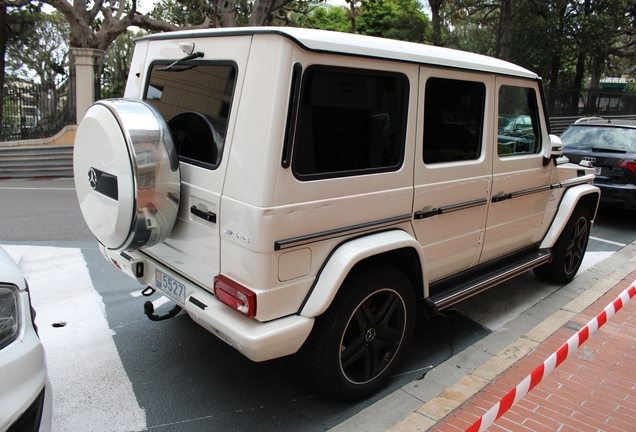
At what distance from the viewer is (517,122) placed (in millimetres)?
4320

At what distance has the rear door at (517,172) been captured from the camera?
160 inches

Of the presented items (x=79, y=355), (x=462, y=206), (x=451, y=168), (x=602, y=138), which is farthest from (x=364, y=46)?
(x=602, y=138)

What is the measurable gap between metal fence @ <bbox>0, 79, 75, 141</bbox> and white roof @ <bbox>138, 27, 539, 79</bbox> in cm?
1164

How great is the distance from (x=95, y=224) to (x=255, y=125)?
49.6 inches

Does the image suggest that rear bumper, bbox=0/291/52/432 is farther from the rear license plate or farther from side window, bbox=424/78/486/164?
side window, bbox=424/78/486/164

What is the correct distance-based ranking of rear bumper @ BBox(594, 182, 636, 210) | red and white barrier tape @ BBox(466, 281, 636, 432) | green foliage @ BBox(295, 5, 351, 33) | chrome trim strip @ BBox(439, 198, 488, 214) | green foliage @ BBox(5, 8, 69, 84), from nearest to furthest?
red and white barrier tape @ BBox(466, 281, 636, 432) → chrome trim strip @ BBox(439, 198, 488, 214) → rear bumper @ BBox(594, 182, 636, 210) → green foliage @ BBox(5, 8, 69, 84) → green foliage @ BBox(295, 5, 351, 33)

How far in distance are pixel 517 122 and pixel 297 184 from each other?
→ 2.52 meters

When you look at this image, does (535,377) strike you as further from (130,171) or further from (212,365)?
(130,171)

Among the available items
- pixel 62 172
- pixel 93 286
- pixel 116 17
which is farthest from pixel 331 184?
pixel 116 17

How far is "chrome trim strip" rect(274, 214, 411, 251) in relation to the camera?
8.71 ft

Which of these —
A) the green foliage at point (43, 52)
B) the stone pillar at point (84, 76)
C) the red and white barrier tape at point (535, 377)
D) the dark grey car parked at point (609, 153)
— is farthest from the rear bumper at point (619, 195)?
the green foliage at point (43, 52)

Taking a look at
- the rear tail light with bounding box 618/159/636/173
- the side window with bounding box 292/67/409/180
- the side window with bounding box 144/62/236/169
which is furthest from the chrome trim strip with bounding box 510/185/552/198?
the rear tail light with bounding box 618/159/636/173

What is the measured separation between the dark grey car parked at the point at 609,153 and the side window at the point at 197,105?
6.74 metres

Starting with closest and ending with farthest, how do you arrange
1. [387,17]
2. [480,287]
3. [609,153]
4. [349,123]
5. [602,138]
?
[349,123] → [480,287] → [609,153] → [602,138] → [387,17]
